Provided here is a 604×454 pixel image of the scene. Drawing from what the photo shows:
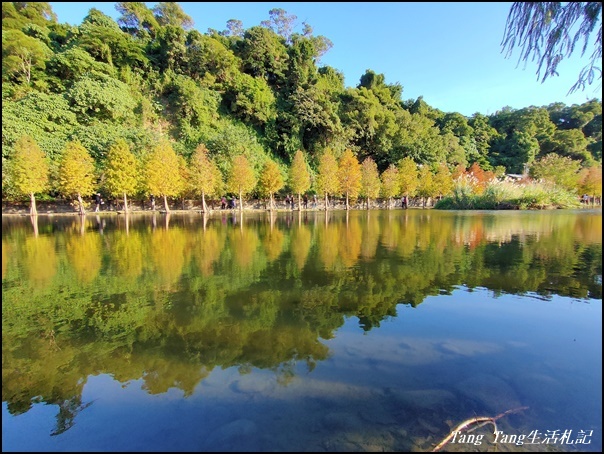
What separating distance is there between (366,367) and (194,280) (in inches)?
207

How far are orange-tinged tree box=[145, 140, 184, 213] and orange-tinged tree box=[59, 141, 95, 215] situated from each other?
535 cm

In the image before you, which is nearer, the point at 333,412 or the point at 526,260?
the point at 333,412

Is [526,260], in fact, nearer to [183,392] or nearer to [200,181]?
[183,392]

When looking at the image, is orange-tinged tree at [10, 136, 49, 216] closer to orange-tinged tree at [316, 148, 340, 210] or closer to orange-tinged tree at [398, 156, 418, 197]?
orange-tinged tree at [316, 148, 340, 210]

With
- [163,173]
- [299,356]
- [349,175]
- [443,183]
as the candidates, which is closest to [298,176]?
[349,175]

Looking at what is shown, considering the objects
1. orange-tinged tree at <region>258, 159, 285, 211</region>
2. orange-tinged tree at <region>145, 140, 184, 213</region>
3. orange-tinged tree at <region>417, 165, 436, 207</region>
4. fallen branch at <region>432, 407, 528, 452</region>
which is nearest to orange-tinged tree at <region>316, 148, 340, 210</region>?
orange-tinged tree at <region>258, 159, 285, 211</region>

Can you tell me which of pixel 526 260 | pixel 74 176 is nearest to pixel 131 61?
pixel 74 176

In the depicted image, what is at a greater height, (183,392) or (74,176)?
(74,176)

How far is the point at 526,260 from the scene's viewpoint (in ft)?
33.0

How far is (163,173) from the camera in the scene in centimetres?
3444

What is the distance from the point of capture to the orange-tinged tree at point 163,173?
1342 inches

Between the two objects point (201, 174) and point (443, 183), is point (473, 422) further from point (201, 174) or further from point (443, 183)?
point (443, 183)

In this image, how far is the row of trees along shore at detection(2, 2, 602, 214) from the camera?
35.2 m

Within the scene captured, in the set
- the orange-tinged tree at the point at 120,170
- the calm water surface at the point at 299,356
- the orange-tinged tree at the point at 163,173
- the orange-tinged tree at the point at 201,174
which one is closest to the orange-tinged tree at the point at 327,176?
the orange-tinged tree at the point at 201,174
